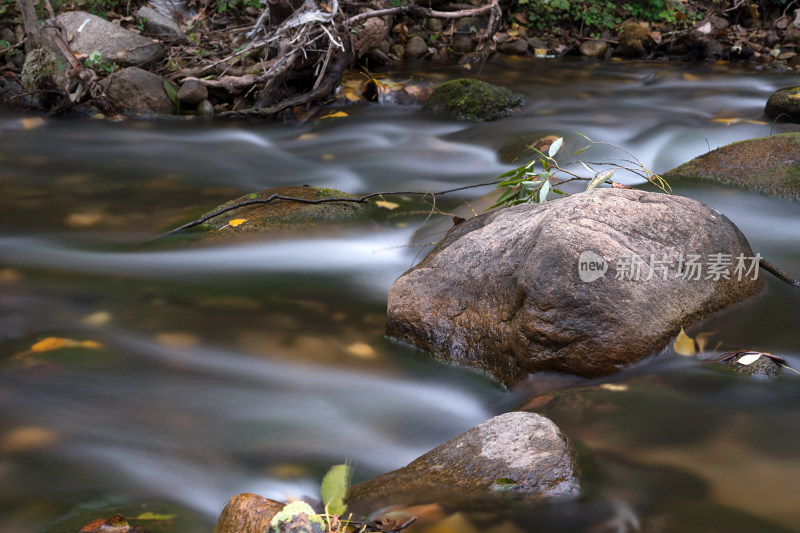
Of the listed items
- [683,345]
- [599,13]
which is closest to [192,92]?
[683,345]

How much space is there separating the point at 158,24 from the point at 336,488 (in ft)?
26.8

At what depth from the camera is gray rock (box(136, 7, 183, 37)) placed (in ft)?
28.8

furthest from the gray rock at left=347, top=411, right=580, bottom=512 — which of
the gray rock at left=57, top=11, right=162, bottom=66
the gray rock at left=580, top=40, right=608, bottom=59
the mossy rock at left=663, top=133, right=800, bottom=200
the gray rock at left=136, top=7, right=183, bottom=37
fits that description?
the gray rock at left=580, top=40, right=608, bottom=59

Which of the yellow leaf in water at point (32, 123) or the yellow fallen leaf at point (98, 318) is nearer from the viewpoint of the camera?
the yellow fallen leaf at point (98, 318)

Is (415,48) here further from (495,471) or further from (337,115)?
(495,471)

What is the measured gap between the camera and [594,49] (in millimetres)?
10281

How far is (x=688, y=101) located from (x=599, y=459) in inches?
258

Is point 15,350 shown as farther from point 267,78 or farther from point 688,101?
point 688,101

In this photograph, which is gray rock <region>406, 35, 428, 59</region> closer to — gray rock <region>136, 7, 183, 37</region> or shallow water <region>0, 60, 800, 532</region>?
gray rock <region>136, 7, 183, 37</region>

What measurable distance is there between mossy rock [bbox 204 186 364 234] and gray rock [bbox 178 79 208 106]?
3076 mm

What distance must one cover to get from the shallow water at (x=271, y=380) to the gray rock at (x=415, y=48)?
4.28 metres

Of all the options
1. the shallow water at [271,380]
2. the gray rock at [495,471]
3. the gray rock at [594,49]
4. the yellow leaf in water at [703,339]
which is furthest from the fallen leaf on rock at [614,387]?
the gray rock at [594,49]

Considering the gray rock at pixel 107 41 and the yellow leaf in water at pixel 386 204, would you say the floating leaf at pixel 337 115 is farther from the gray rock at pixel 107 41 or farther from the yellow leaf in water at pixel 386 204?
the yellow leaf in water at pixel 386 204

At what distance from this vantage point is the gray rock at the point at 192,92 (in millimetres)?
7570
